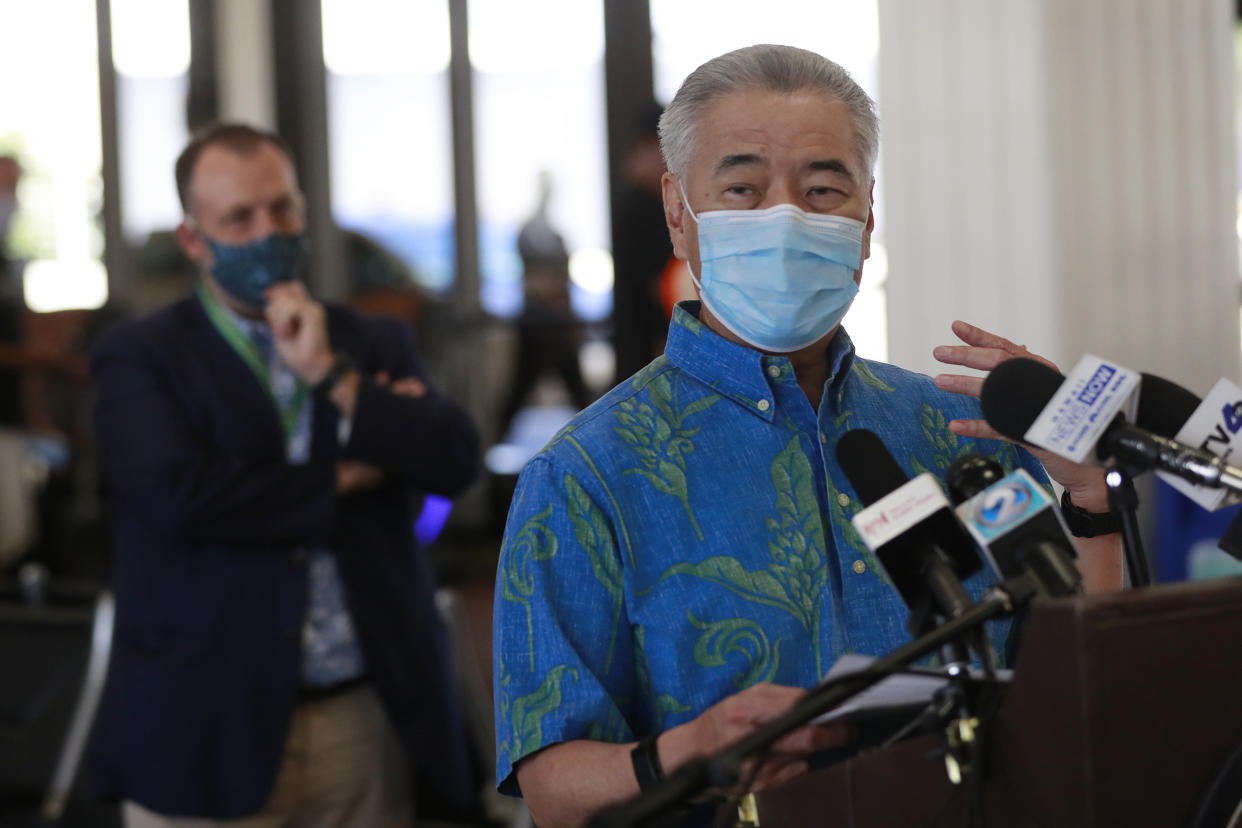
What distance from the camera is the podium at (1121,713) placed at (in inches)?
29.5

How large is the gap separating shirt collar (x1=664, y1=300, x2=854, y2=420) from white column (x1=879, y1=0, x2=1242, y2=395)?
1570 millimetres

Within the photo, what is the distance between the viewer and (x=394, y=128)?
637cm

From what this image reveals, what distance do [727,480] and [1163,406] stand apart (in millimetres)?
381

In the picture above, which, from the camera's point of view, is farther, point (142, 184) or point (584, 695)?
point (142, 184)

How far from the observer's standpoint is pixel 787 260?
1.28 meters

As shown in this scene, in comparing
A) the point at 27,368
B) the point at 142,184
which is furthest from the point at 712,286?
the point at 142,184

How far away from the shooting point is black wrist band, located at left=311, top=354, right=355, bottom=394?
2.31 m

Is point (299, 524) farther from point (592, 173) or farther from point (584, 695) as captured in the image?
point (592, 173)

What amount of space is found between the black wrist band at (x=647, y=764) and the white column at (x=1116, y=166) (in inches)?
75.3

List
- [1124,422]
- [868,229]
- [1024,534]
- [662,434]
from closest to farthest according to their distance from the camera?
[1024,534], [1124,422], [662,434], [868,229]

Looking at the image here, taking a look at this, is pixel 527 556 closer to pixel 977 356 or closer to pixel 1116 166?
pixel 977 356

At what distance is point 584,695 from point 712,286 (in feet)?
1.43

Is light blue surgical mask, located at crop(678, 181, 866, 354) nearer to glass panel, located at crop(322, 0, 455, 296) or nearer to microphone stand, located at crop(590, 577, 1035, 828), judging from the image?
microphone stand, located at crop(590, 577, 1035, 828)

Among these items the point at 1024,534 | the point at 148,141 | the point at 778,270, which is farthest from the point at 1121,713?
the point at 148,141
